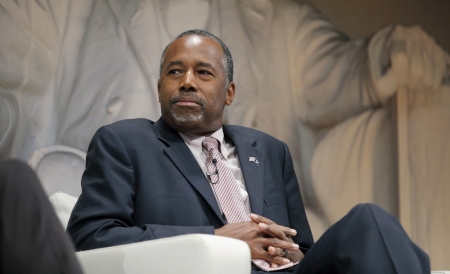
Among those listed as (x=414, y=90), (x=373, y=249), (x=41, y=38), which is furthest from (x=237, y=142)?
(x=414, y=90)

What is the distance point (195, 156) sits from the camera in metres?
2.27

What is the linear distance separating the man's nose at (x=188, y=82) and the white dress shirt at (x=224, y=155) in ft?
0.56

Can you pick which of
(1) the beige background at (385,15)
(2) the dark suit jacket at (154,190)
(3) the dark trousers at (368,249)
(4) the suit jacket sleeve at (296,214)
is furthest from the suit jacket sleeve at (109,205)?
(1) the beige background at (385,15)

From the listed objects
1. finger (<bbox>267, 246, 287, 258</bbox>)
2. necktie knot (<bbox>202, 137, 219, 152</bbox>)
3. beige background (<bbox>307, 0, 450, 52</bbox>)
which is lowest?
finger (<bbox>267, 246, 287, 258</bbox>)

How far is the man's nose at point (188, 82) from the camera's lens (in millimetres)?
2305

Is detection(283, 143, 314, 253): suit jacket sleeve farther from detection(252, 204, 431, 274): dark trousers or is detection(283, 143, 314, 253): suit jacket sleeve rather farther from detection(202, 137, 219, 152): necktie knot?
detection(252, 204, 431, 274): dark trousers

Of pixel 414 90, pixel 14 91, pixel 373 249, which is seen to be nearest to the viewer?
pixel 373 249

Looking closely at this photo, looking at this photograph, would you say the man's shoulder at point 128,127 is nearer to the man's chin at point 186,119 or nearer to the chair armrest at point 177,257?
the man's chin at point 186,119

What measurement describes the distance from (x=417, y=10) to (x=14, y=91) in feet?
7.56

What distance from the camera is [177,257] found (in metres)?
1.52

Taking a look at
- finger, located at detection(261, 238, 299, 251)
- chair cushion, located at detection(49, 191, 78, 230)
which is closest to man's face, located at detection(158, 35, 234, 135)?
chair cushion, located at detection(49, 191, 78, 230)

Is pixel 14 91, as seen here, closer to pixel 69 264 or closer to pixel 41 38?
pixel 41 38

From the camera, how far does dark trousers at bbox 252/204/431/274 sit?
60.5 inches

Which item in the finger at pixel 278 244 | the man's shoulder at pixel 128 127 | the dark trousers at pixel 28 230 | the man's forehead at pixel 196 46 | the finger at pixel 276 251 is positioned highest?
the man's forehead at pixel 196 46
